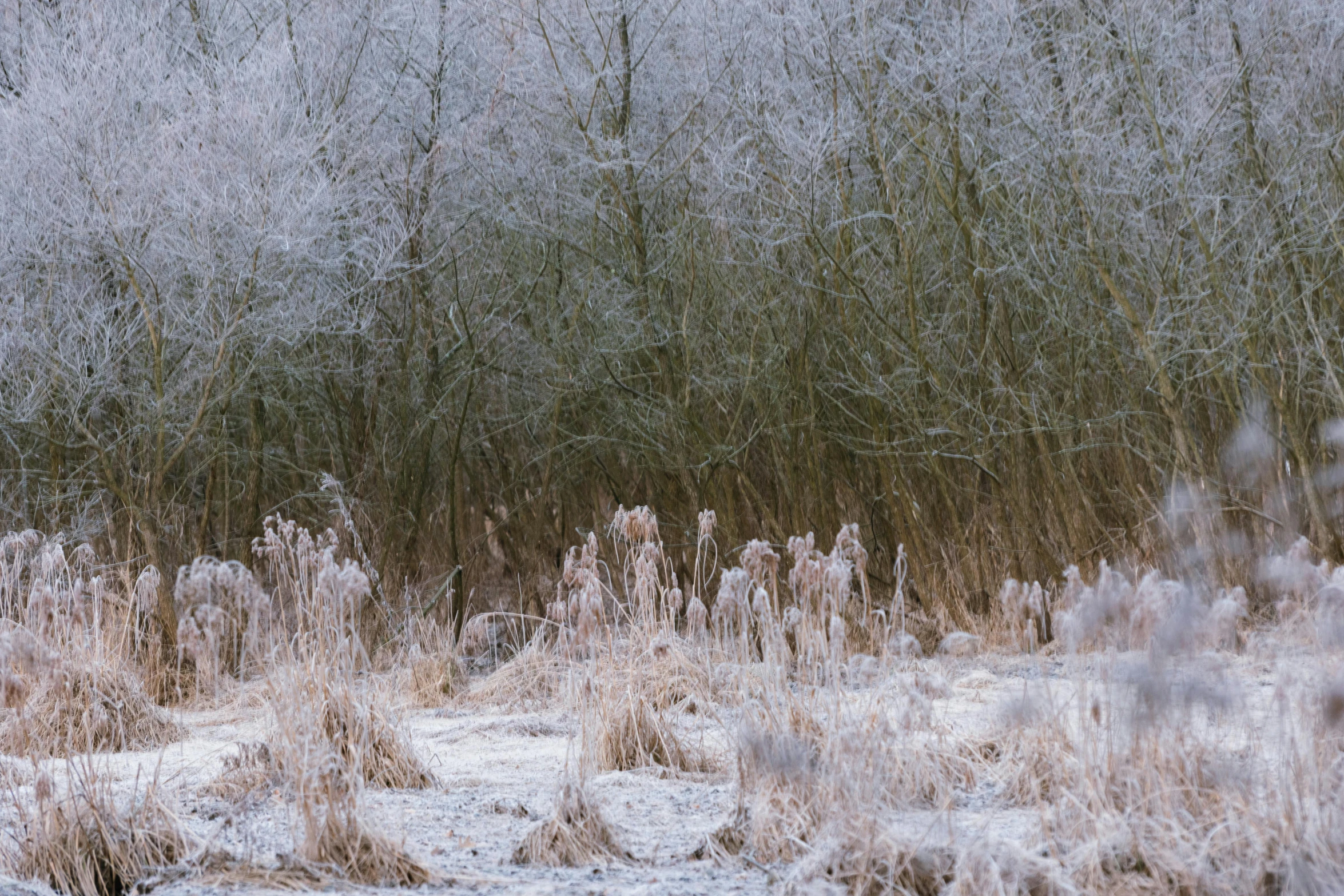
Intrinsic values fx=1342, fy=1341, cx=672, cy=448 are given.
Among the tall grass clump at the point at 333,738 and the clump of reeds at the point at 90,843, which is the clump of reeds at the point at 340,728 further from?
the clump of reeds at the point at 90,843

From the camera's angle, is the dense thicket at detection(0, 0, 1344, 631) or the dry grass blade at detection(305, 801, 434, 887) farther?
the dense thicket at detection(0, 0, 1344, 631)

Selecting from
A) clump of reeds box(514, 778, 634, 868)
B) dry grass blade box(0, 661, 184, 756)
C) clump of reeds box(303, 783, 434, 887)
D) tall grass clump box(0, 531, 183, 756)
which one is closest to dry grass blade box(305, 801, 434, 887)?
clump of reeds box(303, 783, 434, 887)

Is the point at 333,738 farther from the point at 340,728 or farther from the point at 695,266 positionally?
the point at 695,266

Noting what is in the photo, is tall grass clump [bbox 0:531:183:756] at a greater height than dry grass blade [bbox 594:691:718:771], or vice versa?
tall grass clump [bbox 0:531:183:756]

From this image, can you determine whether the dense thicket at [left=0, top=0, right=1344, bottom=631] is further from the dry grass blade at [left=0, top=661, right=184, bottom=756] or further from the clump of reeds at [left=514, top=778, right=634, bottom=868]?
the clump of reeds at [left=514, top=778, right=634, bottom=868]

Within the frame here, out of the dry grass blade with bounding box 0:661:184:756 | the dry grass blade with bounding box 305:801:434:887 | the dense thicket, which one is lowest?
the dry grass blade with bounding box 305:801:434:887

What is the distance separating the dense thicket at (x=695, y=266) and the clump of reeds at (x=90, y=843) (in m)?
4.61

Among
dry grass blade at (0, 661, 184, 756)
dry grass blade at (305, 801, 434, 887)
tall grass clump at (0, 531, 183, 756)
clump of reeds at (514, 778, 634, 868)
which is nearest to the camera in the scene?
dry grass blade at (305, 801, 434, 887)

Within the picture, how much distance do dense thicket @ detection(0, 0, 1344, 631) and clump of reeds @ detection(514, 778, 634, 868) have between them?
15.9 ft

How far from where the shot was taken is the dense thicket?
24.9 ft

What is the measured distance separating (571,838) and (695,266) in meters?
6.00

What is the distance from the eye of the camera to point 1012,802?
3.79m

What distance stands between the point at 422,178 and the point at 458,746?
177 inches

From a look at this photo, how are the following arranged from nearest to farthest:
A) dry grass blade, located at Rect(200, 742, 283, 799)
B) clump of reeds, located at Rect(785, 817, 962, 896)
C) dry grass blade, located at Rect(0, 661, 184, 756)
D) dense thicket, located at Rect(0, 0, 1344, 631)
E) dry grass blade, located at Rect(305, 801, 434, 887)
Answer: clump of reeds, located at Rect(785, 817, 962, 896) → dry grass blade, located at Rect(305, 801, 434, 887) → dry grass blade, located at Rect(200, 742, 283, 799) → dry grass blade, located at Rect(0, 661, 184, 756) → dense thicket, located at Rect(0, 0, 1344, 631)
